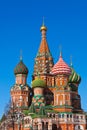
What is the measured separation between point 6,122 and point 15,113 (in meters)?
3.27

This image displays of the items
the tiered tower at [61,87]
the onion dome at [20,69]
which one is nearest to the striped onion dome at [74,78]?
the tiered tower at [61,87]

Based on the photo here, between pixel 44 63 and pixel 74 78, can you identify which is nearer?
pixel 74 78

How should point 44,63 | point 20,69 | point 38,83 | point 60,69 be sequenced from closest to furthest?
point 38,83 < point 60,69 < point 20,69 < point 44,63

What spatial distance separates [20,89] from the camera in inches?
2714

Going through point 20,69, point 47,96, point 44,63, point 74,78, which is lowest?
point 47,96

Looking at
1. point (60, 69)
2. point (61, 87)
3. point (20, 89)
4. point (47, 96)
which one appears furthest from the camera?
point (47, 96)

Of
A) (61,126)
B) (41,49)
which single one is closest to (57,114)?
(61,126)

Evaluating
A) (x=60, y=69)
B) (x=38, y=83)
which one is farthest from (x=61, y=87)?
(x=38, y=83)

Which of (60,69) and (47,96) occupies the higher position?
(60,69)

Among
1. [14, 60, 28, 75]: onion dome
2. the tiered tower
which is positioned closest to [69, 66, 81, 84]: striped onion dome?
→ the tiered tower

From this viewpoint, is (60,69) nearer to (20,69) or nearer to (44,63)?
(44,63)

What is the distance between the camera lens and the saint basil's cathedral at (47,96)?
63.2 m

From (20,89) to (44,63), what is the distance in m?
9.18

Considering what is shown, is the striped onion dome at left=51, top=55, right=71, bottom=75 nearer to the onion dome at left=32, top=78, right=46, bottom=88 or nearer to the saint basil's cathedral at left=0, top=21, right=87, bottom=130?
the saint basil's cathedral at left=0, top=21, right=87, bottom=130
